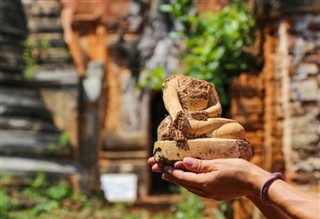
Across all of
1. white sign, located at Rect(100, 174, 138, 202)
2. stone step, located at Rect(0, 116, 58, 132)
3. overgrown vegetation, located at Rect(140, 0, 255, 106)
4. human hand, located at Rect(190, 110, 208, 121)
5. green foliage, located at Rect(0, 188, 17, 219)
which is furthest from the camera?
white sign, located at Rect(100, 174, 138, 202)

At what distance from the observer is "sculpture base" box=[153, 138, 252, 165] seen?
99.0 inches

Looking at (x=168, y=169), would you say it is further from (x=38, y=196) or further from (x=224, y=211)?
(x=38, y=196)

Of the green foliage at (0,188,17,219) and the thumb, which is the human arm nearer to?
the thumb

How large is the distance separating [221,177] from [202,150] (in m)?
0.40

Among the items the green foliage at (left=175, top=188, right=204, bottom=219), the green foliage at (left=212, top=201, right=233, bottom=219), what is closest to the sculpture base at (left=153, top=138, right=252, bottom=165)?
the green foliage at (left=212, top=201, right=233, bottom=219)

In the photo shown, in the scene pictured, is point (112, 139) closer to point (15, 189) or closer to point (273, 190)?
point (15, 189)

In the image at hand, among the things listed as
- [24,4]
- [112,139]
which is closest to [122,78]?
[112,139]

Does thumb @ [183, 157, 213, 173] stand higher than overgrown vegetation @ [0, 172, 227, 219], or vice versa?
thumb @ [183, 157, 213, 173]

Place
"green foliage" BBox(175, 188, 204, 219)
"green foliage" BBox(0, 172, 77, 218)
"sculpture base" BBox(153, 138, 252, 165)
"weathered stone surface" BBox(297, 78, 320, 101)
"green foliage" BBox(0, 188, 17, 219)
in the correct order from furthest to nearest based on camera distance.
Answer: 1. "green foliage" BBox(175, 188, 204, 219)
2. "green foliage" BBox(0, 172, 77, 218)
3. "green foliage" BBox(0, 188, 17, 219)
4. "weathered stone surface" BBox(297, 78, 320, 101)
5. "sculpture base" BBox(153, 138, 252, 165)

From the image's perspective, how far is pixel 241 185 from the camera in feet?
6.92

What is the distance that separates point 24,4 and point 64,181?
321cm

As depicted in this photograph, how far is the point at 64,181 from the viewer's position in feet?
23.6

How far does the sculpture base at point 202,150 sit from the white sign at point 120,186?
8.87 metres

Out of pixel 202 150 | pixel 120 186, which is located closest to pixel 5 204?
pixel 202 150
